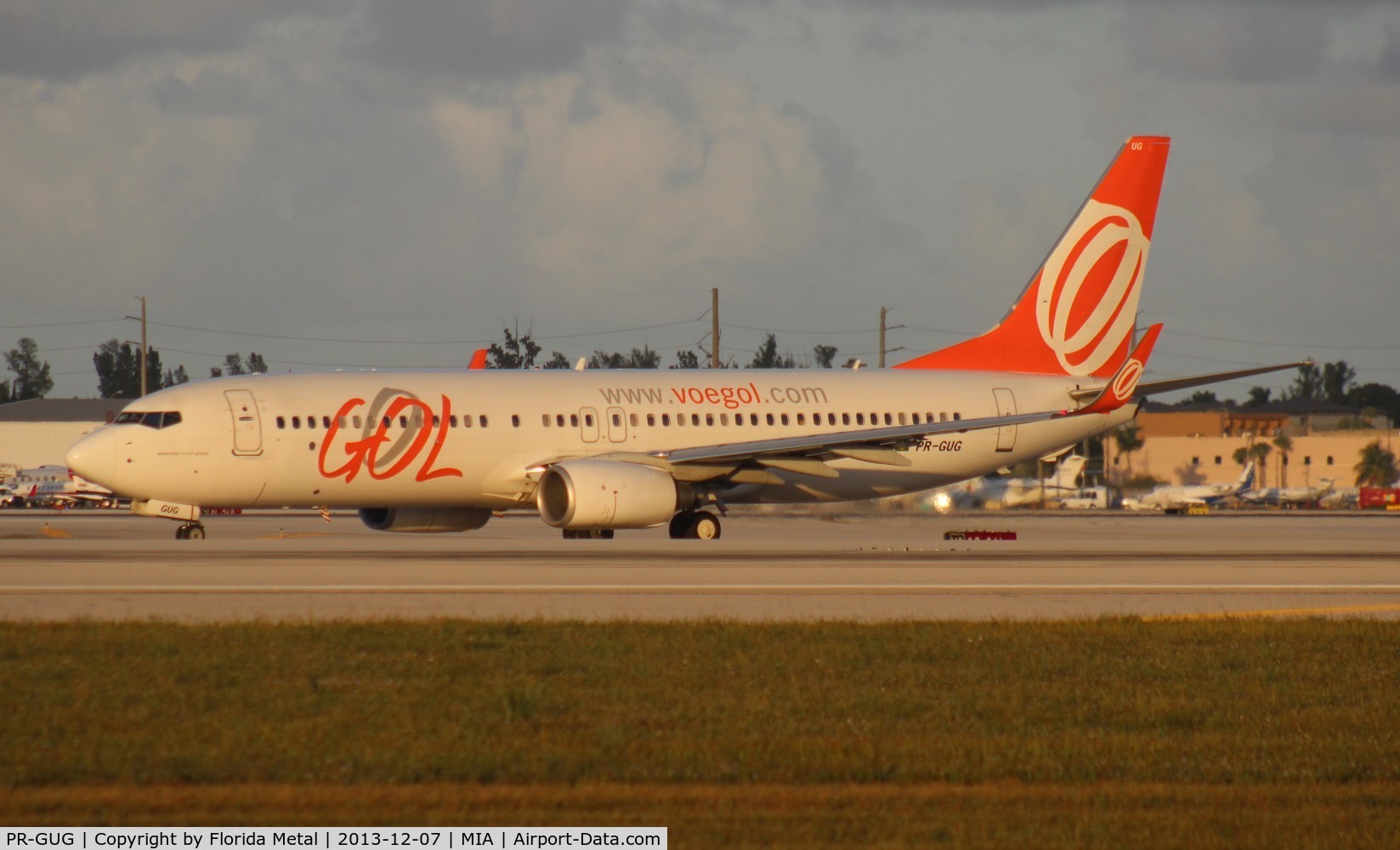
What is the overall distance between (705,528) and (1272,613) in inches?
689

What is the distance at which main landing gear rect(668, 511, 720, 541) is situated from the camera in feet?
111

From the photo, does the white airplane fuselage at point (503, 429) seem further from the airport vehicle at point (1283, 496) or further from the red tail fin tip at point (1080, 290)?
the airport vehicle at point (1283, 496)

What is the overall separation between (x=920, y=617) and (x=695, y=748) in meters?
7.43

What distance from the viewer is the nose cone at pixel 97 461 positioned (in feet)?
102

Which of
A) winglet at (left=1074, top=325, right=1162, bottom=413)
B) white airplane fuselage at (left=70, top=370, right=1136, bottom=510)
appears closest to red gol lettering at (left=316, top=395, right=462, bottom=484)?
white airplane fuselage at (left=70, top=370, right=1136, bottom=510)

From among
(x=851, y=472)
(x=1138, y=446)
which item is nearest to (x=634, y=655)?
(x=851, y=472)

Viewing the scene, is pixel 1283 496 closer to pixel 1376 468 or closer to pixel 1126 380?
pixel 1376 468

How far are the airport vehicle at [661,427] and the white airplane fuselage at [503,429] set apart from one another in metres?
0.04

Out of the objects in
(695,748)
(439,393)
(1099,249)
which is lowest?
(695,748)

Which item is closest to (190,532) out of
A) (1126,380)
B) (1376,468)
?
(1126,380)

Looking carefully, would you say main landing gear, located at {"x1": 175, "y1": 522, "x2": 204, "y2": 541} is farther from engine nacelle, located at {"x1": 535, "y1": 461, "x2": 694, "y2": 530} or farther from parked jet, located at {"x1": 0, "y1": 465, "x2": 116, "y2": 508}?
parked jet, located at {"x1": 0, "y1": 465, "x2": 116, "y2": 508}

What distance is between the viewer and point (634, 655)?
13.4m

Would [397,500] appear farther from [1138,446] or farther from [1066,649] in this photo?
[1138,446]

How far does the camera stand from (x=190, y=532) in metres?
32.5
